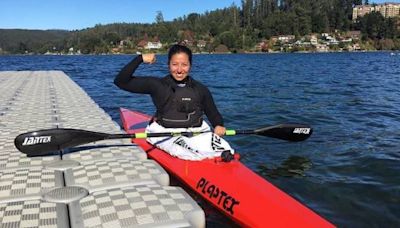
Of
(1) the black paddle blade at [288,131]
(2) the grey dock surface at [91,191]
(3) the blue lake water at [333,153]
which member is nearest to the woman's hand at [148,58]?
(2) the grey dock surface at [91,191]

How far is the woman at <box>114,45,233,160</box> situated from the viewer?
514cm

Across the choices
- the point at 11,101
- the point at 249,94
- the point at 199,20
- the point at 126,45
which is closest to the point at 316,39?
the point at 199,20

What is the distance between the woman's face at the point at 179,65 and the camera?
203 inches

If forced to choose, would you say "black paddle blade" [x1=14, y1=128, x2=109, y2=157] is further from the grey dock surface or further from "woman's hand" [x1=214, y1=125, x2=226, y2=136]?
"woman's hand" [x1=214, y1=125, x2=226, y2=136]

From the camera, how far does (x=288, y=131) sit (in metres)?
5.97

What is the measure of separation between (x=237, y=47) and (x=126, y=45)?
135 feet

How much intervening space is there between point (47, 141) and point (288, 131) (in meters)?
3.31

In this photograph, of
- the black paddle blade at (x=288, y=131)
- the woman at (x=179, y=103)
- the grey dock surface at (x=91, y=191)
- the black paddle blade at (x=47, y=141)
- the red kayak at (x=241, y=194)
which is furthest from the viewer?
the black paddle blade at (x=288, y=131)

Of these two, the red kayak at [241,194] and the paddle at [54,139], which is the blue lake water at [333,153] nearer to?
the red kayak at [241,194]

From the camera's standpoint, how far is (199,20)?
16350cm

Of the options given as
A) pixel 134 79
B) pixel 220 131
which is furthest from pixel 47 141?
pixel 220 131

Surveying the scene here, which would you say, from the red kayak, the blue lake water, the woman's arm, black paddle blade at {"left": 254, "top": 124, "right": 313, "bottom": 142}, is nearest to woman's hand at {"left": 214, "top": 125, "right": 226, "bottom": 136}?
the red kayak

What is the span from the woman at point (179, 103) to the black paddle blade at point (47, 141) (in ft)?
2.97

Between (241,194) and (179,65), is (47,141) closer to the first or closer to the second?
(179,65)
